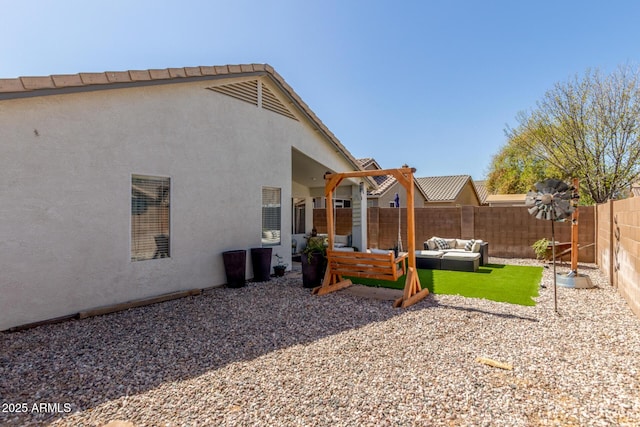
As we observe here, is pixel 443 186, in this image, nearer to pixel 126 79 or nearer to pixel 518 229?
pixel 518 229

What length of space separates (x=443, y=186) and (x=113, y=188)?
993 inches

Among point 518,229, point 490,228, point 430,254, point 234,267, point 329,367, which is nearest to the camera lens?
point 329,367

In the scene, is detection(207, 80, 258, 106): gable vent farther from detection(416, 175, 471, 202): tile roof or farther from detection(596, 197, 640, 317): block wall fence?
detection(416, 175, 471, 202): tile roof

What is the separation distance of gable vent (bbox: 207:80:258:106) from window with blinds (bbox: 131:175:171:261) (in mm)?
2617

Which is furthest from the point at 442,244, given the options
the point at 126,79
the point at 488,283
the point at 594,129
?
the point at 594,129

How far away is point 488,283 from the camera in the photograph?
8344 millimetres

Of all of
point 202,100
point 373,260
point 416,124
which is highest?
point 416,124

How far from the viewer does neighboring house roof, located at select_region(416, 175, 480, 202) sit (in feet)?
83.0

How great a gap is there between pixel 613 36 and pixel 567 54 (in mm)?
1852

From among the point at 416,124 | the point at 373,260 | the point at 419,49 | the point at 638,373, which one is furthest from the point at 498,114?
the point at 638,373

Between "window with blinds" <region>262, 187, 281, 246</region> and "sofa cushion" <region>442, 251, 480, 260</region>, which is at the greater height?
"window with blinds" <region>262, 187, 281, 246</region>

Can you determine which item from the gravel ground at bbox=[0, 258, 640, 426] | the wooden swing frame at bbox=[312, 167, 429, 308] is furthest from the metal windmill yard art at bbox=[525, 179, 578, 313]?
the wooden swing frame at bbox=[312, 167, 429, 308]

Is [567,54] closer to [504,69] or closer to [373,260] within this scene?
[504,69]

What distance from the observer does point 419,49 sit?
41.4 feet
